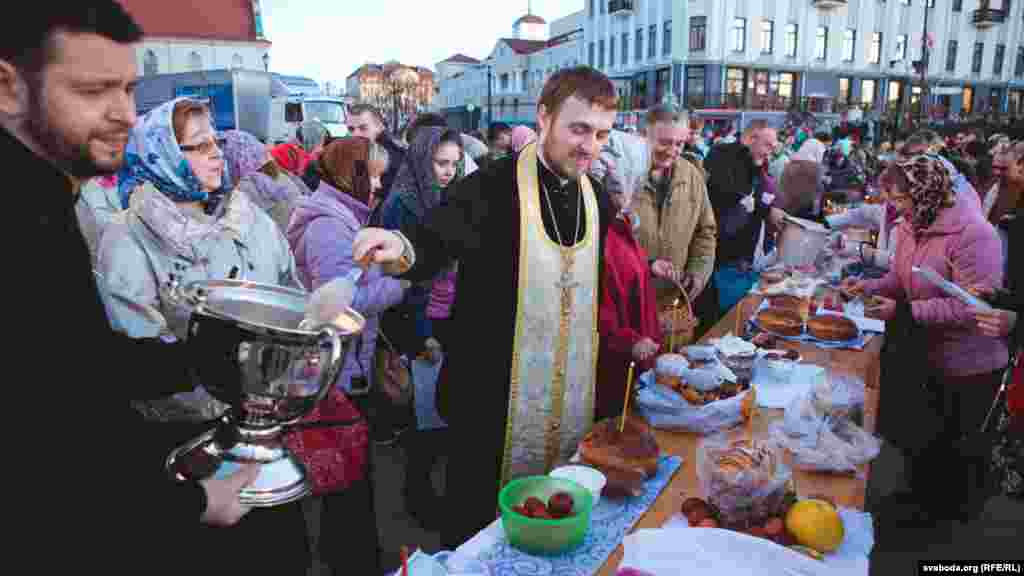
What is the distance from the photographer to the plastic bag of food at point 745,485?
168 cm

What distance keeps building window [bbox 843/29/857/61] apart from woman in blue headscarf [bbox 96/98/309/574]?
43700mm

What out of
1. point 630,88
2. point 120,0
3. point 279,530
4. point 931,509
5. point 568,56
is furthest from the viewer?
point 568,56

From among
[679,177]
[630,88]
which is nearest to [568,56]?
[630,88]

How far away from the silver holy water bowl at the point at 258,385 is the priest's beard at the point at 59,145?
0.25m

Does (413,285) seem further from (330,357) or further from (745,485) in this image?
(330,357)

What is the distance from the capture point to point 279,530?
2121 millimetres

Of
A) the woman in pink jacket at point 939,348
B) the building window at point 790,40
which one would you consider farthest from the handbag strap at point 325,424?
the building window at point 790,40

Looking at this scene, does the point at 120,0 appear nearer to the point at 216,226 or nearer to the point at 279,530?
the point at 216,226

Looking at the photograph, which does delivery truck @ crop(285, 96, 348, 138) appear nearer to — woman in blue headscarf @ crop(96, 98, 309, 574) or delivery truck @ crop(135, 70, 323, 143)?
delivery truck @ crop(135, 70, 323, 143)

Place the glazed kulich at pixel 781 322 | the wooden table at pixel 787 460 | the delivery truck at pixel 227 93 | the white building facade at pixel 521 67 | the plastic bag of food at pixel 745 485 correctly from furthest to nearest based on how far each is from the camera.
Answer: the white building facade at pixel 521 67
the delivery truck at pixel 227 93
the glazed kulich at pixel 781 322
the wooden table at pixel 787 460
the plastic bag of food at pixel 745 485

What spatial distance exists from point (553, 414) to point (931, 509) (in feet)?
8.35

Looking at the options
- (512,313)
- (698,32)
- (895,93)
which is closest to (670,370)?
(512,313)

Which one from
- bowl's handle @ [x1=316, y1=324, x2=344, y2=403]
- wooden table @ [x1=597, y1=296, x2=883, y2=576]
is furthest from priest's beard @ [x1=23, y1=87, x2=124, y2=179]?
wooden table @ [x1=597, y1=296, x2=883, y2=576]

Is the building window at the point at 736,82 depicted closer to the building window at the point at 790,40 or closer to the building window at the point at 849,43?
the building window at the point at 790,40
